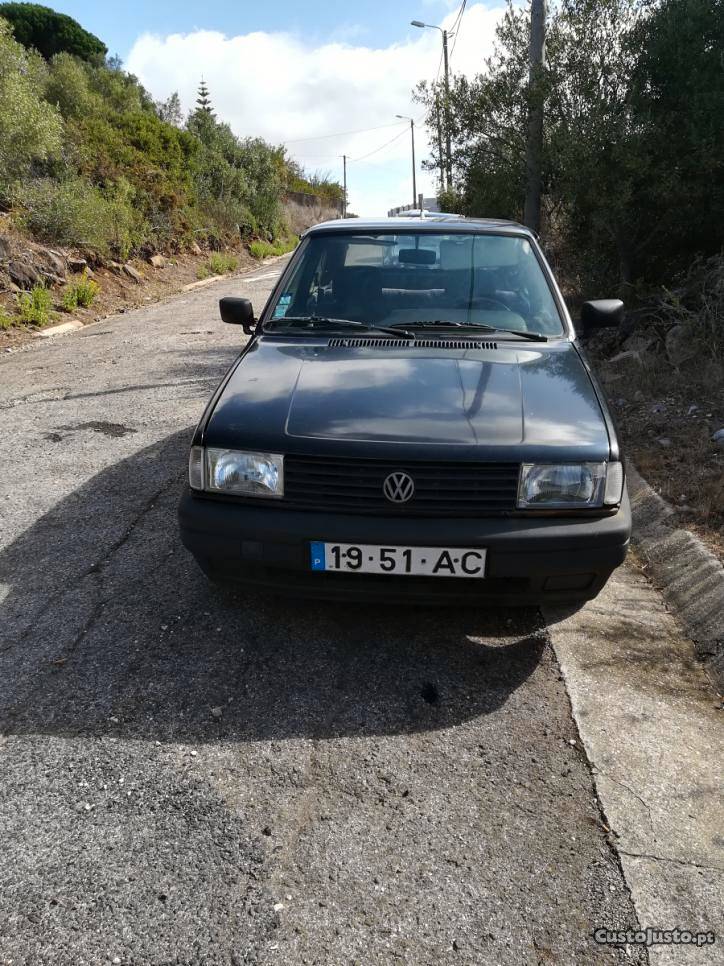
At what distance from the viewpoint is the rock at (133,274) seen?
657 inches

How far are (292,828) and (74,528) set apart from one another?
2698 mm

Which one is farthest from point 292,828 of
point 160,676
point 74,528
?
point 74,528

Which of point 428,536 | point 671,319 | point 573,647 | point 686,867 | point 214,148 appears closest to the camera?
point 686,867

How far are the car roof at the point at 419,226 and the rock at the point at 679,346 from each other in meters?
3.01

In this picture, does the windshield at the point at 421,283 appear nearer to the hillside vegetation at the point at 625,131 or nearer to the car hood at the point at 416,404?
the car hood at the point at 416,404

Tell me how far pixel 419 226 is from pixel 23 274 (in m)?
A: 10.3

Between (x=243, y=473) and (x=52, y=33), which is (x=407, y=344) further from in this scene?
(x=52, y=33)

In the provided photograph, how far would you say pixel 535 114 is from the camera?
34.7ft

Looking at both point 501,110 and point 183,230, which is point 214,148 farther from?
point 501,110

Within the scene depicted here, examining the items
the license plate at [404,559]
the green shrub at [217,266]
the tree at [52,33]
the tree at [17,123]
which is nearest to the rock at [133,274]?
the tree at [17,123]

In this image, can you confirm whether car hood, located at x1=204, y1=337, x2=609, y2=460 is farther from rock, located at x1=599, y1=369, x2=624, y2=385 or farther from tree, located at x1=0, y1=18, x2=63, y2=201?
tree, located at x1=0, y1=18, x2=63, y2=201

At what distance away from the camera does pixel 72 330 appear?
12383mm

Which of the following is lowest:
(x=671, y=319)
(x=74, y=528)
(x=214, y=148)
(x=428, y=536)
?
(x=74, y=528)

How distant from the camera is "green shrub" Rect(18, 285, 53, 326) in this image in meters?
11.9
